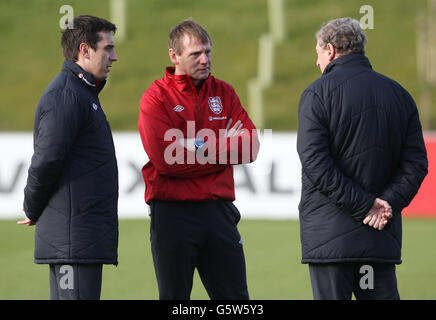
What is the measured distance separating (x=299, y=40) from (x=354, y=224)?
23529 mm

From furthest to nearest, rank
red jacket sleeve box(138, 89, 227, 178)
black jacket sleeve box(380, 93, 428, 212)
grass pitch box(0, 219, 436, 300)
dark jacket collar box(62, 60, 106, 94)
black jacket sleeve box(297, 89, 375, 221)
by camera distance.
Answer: grass pitch box(0, 219, 436, 300), red jacket sleeve box(138, 89, 227, 178), dark jacket collar box(62, 60, 106, 94), black jacket sleeve box(380, 93, 428, 212), black jacket sleeve box(297, 89, 375, 221)

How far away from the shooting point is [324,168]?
3.87 metres

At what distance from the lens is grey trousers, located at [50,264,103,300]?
13.0 ft

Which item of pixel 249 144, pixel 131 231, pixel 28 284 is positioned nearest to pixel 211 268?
pixel 249 144

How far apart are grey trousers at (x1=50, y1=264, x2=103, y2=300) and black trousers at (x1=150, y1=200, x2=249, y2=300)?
0.43 metres

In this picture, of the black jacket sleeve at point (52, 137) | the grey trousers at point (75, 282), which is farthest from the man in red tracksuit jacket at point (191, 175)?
the black jacket sleeve at point (52, 137)

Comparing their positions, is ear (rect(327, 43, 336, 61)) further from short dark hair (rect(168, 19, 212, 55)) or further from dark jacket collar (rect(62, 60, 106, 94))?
dark jacket collar (rect(62, 60, 106, 94))

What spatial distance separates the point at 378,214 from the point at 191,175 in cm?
106

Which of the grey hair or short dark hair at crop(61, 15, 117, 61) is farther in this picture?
short dark hair at crop(61, 15, 117, 61)

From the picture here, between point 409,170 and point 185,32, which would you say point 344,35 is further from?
point 185,32

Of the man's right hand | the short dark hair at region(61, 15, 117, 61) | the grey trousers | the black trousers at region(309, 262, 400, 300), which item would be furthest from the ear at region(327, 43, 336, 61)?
the grey trousers

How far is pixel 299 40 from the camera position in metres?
26.9

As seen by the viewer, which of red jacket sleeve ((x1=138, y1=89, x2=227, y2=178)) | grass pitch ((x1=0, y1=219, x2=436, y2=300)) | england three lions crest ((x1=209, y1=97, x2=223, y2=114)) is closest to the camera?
red jacket sleeve ((x1=138, y1=89, x2=227, y2=178))

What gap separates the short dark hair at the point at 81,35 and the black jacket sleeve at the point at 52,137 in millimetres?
303
